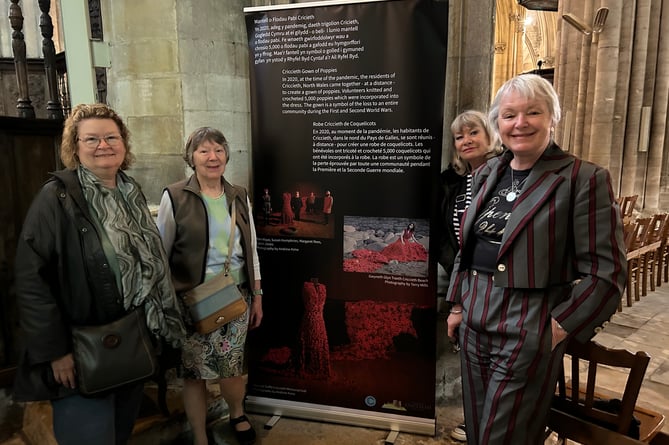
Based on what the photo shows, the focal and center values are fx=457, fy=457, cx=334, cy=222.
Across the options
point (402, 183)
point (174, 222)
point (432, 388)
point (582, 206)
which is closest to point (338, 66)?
point (402, 183)

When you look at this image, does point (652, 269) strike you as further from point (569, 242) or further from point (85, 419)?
point (85, 419)

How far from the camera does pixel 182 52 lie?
8.07ft

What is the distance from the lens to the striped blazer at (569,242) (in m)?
1.33

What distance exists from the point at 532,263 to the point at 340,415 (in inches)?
62.2

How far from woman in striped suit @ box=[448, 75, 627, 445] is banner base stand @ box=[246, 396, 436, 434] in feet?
3.03

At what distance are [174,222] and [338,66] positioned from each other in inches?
42.6

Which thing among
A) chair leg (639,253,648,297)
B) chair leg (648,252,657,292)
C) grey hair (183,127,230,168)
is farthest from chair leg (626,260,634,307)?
grey hair (183,127,230,168)

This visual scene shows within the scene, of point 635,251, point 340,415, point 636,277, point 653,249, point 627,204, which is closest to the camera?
point 340,415

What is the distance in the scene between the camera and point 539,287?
4.56ft

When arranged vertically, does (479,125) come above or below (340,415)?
above

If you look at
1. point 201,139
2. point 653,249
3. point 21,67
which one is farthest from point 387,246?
point 653,249

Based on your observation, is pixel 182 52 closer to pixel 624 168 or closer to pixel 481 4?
pixel 481 4

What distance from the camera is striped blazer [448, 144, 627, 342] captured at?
1.33 m

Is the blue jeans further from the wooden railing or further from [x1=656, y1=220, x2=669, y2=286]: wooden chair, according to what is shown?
[x1=656, y1=220, x2=669, y2=286]: wooden chair
